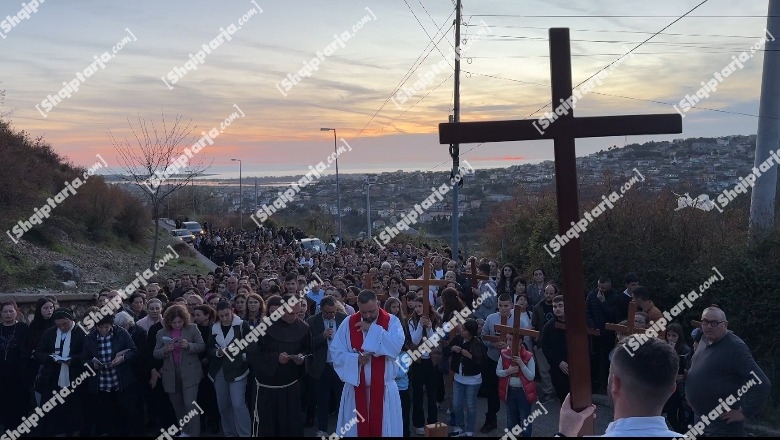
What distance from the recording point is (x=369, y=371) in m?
6.66

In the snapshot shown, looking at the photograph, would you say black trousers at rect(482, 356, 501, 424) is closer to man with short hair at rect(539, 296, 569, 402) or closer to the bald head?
man with short hair at rect(539, 296, 569, 402)

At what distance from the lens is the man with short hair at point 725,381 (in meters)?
5.87

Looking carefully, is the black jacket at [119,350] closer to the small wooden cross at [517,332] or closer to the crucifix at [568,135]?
the small wooden cross at [517,332]

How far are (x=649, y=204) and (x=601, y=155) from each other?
20.6 meters

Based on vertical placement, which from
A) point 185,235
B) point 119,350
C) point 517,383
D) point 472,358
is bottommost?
point 517,383

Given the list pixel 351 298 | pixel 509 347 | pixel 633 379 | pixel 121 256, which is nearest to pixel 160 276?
pixel 121 256

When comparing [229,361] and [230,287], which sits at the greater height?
[230,287]

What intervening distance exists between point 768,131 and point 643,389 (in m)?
9.80

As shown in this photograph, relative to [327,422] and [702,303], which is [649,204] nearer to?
[702,303]

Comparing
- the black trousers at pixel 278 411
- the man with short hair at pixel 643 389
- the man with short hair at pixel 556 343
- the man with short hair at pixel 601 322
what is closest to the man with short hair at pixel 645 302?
the man with short hair at pixel 556 343

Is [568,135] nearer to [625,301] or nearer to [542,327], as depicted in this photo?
[542,327]

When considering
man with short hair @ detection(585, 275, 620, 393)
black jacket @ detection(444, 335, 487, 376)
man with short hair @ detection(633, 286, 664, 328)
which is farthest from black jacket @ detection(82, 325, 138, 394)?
man with short hair @ detection(633, 286, 664, 328)

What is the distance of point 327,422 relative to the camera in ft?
29.4

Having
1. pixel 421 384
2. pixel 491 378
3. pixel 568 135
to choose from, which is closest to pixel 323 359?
pixel 421 384
